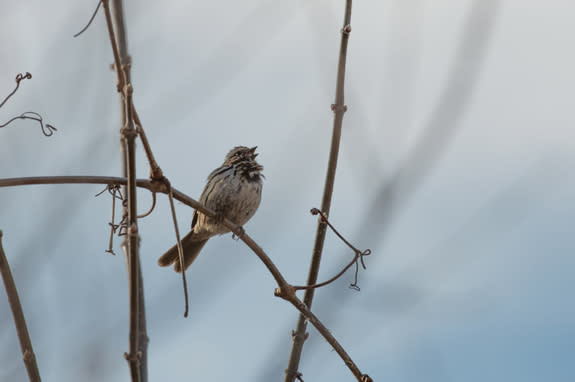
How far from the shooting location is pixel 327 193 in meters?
3.19

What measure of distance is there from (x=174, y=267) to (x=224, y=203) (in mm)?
851

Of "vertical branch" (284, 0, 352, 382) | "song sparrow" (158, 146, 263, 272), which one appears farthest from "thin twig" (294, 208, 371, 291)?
"song sparrow" (158, 146, 263, 272)

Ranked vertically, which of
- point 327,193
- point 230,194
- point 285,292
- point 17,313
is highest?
point 230,194

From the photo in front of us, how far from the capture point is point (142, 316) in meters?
3.11

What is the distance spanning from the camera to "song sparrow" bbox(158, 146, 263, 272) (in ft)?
19.3

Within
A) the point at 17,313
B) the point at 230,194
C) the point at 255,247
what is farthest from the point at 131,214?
the point at 230,194

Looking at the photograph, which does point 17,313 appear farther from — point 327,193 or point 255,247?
point 327,193

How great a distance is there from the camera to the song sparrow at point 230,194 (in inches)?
232

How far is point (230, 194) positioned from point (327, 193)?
109 inches

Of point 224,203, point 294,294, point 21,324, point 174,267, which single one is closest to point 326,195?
point 294,294

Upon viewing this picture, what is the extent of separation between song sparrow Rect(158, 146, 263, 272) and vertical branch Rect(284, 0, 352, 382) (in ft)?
8.12

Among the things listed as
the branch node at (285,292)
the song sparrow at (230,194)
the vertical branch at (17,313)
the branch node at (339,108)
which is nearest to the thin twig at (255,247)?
the branch node at (285,292)

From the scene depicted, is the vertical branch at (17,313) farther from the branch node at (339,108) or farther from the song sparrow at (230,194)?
the song sparrow at (230,194)

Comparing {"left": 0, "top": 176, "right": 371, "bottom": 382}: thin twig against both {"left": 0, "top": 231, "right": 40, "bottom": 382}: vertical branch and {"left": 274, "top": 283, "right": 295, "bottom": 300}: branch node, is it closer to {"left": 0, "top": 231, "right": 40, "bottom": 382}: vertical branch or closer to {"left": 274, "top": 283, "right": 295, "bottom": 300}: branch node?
{"left": 274, "top": 283, "right": 295, "bottom": 300}: branch node
